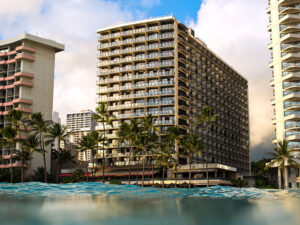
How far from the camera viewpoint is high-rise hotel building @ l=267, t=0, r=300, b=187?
314 feet

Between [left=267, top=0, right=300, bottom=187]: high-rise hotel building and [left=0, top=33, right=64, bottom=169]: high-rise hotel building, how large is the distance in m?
66.4

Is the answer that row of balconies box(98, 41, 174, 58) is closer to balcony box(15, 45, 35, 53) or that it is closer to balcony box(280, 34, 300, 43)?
balcony box(15, 45, 35, 53)

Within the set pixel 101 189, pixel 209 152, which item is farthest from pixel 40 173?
pixel 101 189

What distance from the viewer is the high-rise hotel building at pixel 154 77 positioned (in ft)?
380

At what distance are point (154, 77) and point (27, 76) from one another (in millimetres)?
38126

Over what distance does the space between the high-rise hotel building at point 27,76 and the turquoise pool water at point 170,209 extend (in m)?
A: 98.5

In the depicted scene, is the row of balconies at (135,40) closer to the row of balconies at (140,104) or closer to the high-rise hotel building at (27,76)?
the high-rise hotel building at (27,76)

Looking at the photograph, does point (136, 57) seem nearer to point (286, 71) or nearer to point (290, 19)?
point (286, 71)

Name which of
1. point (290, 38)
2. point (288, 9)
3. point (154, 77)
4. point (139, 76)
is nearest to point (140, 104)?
point (139, 76)

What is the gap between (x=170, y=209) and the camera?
53.2 ft

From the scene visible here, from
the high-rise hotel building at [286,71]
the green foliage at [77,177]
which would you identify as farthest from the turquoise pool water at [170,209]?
the green foliage at [77,177]

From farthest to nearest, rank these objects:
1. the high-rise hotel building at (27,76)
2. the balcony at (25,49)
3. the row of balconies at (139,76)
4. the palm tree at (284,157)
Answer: the row of balconies at (139,76), the balcony at (25,49), the high-rise hotel building at (27,76), the palm tree at (284,157)

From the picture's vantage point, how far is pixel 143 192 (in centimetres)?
2194

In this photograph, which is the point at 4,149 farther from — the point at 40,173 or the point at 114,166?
the point at 114,166
